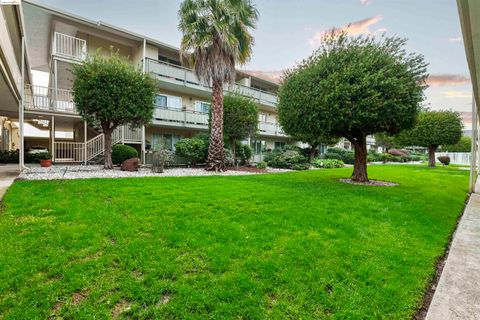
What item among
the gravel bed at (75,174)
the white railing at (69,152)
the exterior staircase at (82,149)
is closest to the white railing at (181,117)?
the exterior staircase at (82,149)

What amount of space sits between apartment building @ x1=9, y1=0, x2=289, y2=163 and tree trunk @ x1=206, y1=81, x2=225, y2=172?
7.06 ft

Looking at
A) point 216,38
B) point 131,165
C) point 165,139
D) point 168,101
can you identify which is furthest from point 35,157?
point 216,38

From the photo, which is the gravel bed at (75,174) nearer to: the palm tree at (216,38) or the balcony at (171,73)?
the palm tree at (216,38)

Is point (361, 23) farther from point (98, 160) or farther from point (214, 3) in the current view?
point (98, 160)

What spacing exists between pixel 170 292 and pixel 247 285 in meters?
0.93

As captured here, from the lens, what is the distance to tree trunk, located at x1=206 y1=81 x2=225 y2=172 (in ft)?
42.5

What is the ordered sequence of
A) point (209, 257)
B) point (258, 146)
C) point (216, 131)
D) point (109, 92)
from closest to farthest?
point (209, 257), point (109, 92), point (216, 131), point (258, 146)

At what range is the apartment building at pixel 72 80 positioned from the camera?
13.9 m

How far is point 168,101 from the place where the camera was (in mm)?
18594

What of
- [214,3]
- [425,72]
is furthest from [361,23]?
[214,3]

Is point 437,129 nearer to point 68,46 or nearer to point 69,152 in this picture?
point 68,46

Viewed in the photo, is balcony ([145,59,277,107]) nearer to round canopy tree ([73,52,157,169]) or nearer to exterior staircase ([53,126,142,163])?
round canopy tree ([73,52,157,169])

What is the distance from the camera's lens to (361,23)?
11539mm

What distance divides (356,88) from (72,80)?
1512cm
